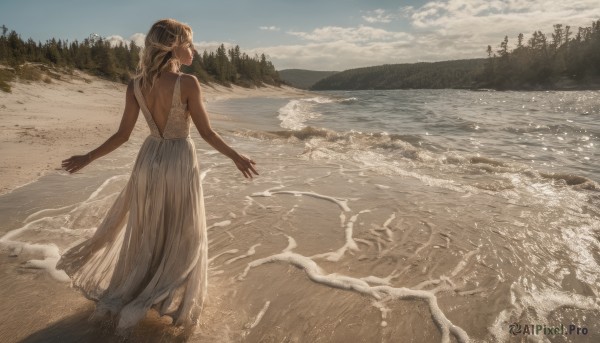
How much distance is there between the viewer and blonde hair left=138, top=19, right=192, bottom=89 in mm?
2406

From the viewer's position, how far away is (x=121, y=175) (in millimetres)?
6957

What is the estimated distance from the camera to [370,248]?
14.1 feet

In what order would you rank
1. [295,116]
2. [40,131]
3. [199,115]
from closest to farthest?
[199,115], [40,131], [295,116]

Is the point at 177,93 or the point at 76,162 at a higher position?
the point at 177,93

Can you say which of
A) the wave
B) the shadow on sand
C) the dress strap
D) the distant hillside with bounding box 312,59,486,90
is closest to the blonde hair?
the dress strap

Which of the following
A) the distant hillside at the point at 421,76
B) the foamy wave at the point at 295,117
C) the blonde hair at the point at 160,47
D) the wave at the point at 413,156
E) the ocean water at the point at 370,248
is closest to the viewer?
the blonde hair at the point at 160,47

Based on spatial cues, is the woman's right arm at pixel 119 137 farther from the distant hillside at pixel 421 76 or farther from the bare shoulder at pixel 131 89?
the distant hillside at pixel 421 76

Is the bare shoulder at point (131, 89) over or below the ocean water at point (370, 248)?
over

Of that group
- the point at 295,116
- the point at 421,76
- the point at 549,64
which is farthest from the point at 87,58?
the point at 421,76

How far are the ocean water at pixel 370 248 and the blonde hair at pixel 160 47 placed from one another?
186 centimetres

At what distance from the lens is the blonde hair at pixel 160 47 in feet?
7.89

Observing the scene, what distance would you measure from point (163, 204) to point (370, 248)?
2.50 m

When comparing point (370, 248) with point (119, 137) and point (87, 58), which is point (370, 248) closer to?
point (119, 137)

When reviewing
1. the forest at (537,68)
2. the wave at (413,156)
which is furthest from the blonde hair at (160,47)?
the forest at (537,68)
